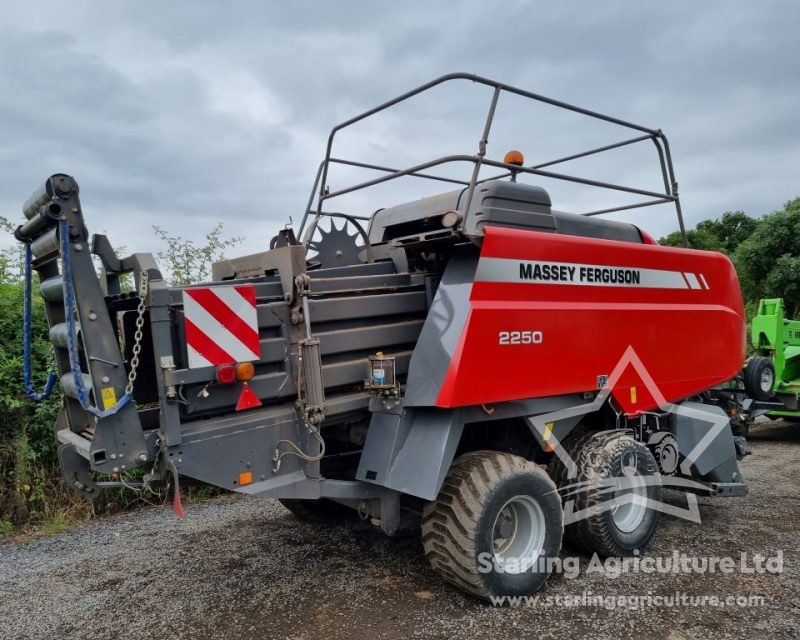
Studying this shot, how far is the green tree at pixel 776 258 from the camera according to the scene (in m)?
14.6

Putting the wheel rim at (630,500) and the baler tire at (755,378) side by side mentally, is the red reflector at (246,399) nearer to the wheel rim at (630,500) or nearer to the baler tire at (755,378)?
the wheel rim at (630,500)

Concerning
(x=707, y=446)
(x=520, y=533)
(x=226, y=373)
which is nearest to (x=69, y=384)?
(x=226, y=373)

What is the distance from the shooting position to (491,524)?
132 inches

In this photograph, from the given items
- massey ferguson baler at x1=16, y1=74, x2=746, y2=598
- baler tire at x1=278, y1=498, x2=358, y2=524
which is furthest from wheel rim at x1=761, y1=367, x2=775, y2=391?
baler tire at x1=278, y1=498, x2=358, y2=524

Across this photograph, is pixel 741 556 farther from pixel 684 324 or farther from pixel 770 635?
pixel 684 324

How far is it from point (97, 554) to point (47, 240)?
2492mm

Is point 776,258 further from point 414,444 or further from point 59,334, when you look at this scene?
point 59,334

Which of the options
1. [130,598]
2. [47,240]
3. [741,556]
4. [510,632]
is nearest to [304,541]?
[130,598]

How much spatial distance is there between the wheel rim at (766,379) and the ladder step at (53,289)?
7.00 m

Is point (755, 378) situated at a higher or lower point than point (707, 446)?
higher

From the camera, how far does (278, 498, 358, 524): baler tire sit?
4723 millimetres

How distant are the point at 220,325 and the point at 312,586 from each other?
1767 mm

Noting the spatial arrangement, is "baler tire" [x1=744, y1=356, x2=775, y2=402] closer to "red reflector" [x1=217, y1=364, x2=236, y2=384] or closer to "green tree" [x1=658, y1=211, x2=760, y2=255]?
"red reflector" [x1=217, y1=364, x2=236, y2=384]

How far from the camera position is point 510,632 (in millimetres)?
3164
